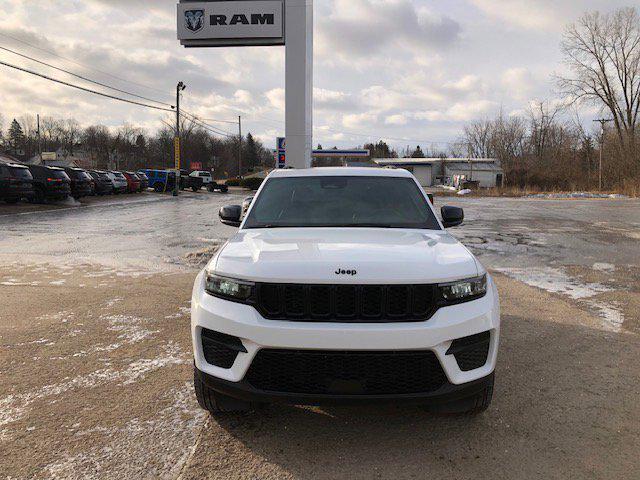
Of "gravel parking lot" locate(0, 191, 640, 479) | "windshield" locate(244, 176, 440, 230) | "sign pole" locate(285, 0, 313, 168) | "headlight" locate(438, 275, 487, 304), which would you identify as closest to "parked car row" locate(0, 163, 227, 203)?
"sign pole" locate(285, 0, 313, 168)

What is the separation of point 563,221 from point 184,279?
15.3m

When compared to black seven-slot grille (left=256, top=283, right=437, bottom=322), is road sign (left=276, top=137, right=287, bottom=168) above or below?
above

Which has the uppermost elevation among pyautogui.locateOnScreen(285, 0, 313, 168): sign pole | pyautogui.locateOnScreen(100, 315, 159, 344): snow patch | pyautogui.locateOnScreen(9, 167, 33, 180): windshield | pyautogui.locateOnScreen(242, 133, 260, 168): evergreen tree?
pyautogui.locateOnScreen(242, 133, 260, 168): evergreen tree

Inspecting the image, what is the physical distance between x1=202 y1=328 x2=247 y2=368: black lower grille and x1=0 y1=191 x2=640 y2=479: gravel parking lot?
50cm

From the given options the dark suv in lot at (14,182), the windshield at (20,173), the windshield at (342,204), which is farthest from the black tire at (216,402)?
the windshield at (20,173)

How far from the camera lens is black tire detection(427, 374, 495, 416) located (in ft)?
9.02

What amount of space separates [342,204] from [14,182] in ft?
68.4

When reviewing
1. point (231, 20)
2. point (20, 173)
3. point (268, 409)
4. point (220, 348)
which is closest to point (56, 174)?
point (20, 173)

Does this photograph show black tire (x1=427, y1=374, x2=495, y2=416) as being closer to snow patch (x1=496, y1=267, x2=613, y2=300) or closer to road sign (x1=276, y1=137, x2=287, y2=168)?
snow patch (x1=496, y1=267, x2=613, y2=300)

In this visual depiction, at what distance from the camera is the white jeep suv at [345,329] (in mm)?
2633

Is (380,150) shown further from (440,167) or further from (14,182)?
(14,182)

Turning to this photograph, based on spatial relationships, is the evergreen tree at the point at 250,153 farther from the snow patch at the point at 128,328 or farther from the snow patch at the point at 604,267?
the snow patch at the point at 128,328

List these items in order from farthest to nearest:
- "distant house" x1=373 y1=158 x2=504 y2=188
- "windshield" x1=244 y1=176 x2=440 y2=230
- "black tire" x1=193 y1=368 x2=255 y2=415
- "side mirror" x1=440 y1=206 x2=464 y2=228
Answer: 1. "distant house" x1=373 y1=158 x2=504 y2=188
2. "side mirror" x1=440 y1=206 x2=464 y2=228
3. "windshield" x1=244 y1=176 x2=440 y2=230
4. "black tire" x1=193 y1=368 x2=255 y2=415

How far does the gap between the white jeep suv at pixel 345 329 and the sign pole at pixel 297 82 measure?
1141 centimetres
